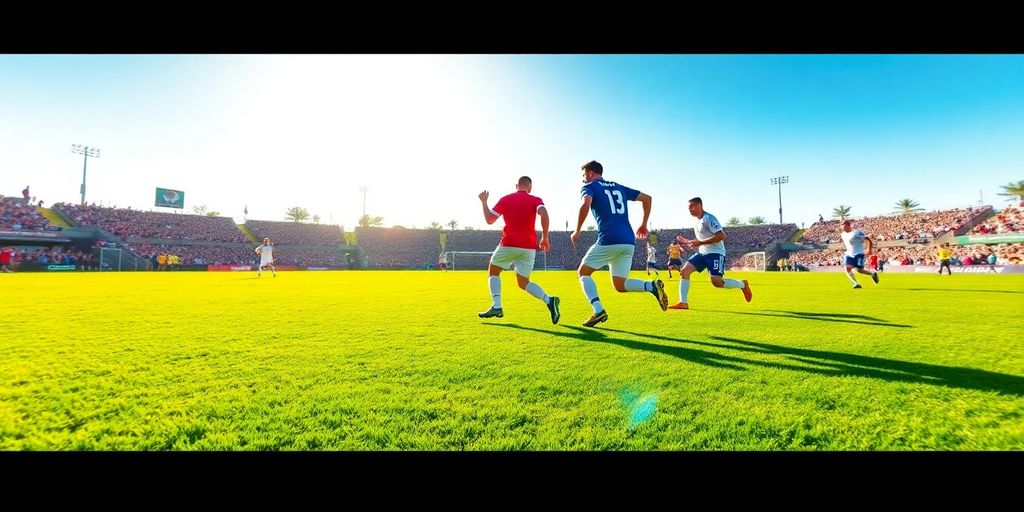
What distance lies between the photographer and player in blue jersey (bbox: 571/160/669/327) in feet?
16.7

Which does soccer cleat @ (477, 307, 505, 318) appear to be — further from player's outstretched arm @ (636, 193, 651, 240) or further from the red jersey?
player's outstretched arm @ (636, 193, 651, 240)

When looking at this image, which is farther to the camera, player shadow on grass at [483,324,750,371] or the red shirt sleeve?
the red shirt sleeve

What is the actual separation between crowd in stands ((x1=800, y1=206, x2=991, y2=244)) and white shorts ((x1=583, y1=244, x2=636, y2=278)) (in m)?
44.4

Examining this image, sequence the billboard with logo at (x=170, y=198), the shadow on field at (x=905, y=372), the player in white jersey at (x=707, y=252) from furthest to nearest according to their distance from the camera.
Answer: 1. the billboard with logo at (x=170, y=198)
2. the player in white jersey at (x=707, y=252)
3. the shadow on field at (x=905, y=372)

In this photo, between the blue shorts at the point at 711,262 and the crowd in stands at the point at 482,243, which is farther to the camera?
the crowd in stands at the point at 482,243

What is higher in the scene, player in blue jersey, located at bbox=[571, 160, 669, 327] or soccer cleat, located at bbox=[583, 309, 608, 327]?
player in blue jersey, located at bbox=[571, 160, 669, 327]

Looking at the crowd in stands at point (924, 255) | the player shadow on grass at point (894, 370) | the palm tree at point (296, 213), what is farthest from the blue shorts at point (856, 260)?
the palm tree at point (296, 213)

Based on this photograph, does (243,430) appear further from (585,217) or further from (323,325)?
(585,217)

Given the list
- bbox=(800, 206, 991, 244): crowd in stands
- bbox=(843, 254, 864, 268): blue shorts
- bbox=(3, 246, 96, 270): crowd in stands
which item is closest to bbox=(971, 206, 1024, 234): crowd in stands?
bbox=(800, 206, 991, 244): crowd in stands

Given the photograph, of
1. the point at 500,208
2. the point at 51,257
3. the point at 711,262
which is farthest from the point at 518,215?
the point at 51,257

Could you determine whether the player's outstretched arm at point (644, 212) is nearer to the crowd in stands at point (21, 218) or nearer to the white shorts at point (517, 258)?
the white shorts at point (517, 258)

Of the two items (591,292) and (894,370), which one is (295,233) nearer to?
(591,292)

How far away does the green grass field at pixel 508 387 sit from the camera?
173cm
